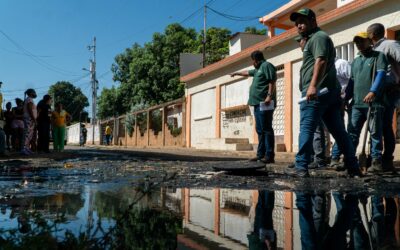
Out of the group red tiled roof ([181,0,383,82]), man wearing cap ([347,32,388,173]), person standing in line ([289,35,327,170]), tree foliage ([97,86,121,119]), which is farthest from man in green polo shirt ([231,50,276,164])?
tree foliage ([97,86,121,119])

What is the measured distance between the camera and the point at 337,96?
17.6 ft

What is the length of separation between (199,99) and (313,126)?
18041 mm

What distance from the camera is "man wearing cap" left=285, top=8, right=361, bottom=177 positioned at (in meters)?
5.11

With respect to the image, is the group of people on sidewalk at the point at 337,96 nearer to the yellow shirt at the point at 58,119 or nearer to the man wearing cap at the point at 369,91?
the man wearing cap at the point at 369,91

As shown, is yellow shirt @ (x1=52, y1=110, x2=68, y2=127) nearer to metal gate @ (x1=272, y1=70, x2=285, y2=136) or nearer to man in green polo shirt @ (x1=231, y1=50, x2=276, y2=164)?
metal gate @ (x1=272, y1=70, x2=285, y2=136)

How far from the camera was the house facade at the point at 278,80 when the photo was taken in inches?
464

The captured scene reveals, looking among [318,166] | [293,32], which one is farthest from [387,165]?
[293,32]

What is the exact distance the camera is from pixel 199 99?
23.2m

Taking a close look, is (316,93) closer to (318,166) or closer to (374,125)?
(374,125)

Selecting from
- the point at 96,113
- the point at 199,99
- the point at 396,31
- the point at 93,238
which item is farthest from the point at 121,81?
the point at 93,238

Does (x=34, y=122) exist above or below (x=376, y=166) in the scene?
above

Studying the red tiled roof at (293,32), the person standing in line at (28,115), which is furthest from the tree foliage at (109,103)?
the person standing in line at (28,115)

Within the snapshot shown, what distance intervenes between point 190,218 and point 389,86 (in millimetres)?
3976

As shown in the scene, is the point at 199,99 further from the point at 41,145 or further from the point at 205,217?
the point at 205,217
